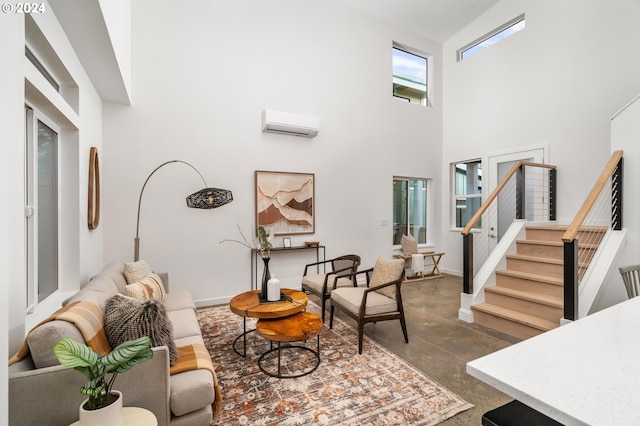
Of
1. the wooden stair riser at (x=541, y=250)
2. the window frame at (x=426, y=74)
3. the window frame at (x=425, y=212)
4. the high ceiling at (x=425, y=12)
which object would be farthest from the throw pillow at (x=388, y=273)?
the high ceiling at (x=425, y=12)

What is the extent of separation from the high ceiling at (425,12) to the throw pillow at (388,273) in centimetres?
480

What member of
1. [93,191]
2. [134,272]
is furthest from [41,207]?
[134,272]

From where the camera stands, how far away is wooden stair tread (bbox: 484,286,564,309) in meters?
3.17

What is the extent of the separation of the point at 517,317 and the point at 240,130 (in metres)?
4.29

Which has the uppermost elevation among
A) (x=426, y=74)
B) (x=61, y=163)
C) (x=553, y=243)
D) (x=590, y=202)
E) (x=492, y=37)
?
(x=492, y=37)

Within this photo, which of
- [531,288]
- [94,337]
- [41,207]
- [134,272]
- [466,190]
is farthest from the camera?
[466,190]

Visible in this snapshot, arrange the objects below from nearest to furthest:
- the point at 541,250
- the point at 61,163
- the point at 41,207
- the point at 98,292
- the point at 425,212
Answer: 1. the point at 98,292
2. the point at 41,207
3. the point at 61,163
4. the point at 541,250
5. the point at 425,212

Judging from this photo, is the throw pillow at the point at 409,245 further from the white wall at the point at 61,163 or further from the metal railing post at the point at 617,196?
the white wall at the point at 61,163

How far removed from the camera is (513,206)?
5410mm

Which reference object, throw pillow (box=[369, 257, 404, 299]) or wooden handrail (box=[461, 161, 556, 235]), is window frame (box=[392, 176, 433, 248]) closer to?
wooden handrail (box=[461, 161, 556, 235])

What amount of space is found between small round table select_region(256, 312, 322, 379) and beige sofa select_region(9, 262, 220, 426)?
62cm

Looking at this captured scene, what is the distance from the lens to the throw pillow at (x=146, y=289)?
2445 millimetres

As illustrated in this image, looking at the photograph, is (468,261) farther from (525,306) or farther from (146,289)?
(146,289)

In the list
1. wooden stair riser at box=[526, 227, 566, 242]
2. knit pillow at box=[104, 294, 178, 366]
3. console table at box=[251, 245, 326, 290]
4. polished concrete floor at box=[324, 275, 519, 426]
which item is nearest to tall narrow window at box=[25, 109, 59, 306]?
knit pillow at box=[104, 294, 178, 366]
